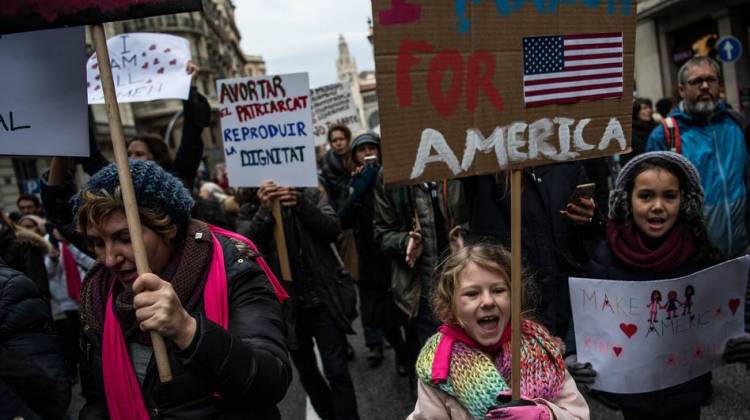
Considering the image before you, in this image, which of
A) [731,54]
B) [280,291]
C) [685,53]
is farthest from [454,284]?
[685,53]

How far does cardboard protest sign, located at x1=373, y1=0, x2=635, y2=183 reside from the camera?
1.50 meters

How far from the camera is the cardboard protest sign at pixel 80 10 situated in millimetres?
1550

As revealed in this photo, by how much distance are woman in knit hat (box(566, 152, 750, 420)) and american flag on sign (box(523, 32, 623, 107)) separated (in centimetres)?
74

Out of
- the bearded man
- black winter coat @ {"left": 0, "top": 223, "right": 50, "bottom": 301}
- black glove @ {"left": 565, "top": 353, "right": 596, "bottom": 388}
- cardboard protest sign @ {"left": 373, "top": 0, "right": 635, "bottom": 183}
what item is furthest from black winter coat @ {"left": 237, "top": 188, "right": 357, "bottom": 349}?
the bearded man

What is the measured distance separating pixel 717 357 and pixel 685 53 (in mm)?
15567

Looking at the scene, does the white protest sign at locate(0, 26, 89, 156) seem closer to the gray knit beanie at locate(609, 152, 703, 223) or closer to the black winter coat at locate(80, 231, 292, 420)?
the black winter coat at locate(80, 231, 292, 420)

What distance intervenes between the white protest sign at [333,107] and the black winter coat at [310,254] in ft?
12.7

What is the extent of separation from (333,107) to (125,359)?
606 centimetres

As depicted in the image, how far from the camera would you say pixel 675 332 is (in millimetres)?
2201

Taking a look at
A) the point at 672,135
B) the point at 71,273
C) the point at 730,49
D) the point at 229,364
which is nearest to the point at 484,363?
the point at 229,364

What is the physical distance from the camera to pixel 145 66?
3.72 meters

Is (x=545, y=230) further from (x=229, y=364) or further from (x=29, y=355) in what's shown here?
(x=29, y=355)

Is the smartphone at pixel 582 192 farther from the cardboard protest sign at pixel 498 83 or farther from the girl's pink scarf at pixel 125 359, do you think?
the girl's pink scarf at pixel 125 359

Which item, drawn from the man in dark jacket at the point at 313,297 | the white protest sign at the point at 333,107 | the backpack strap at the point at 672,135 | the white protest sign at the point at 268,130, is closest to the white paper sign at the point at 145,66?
the white protest sign at the point at 268,130
